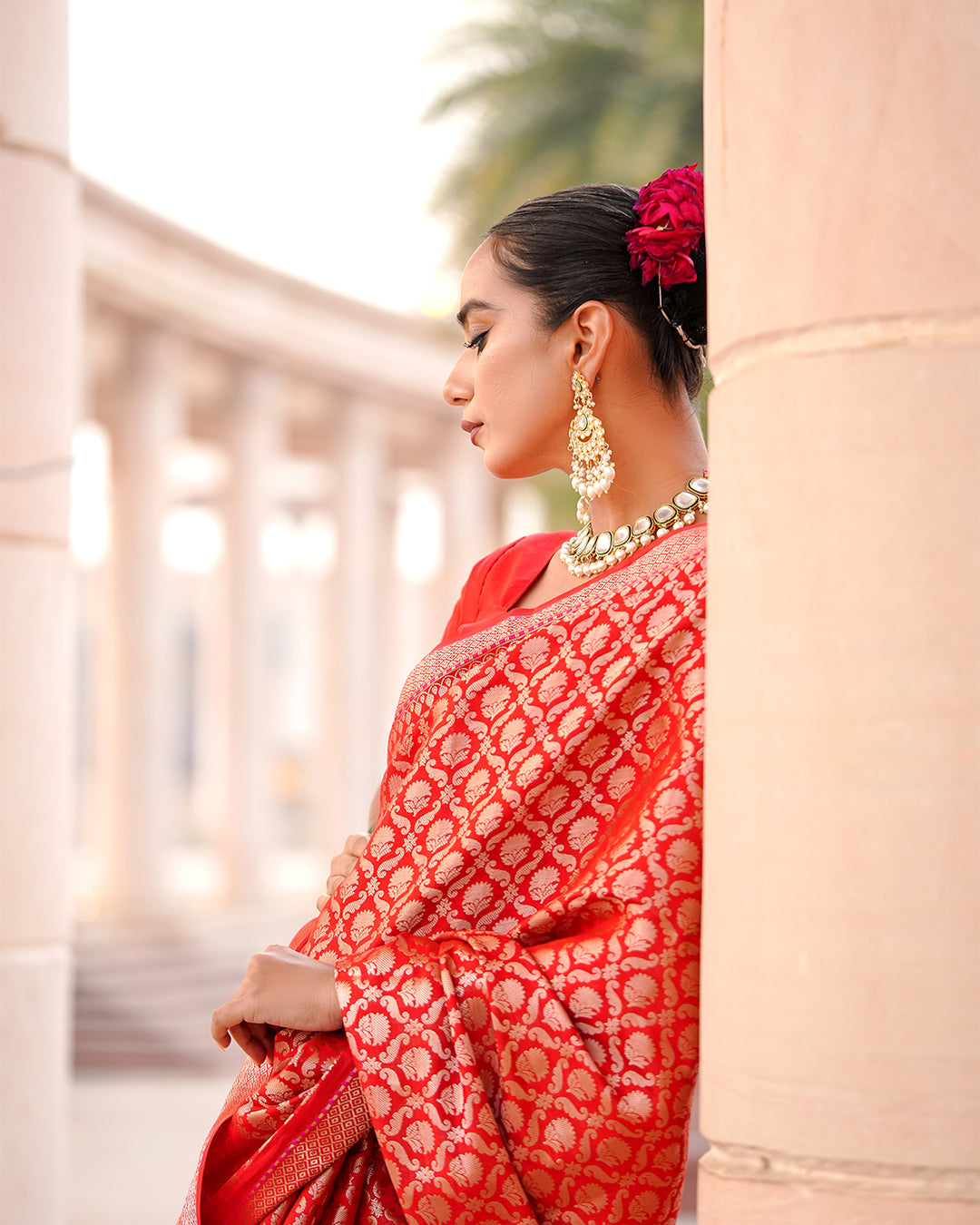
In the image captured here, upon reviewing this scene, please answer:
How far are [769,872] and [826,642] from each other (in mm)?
245

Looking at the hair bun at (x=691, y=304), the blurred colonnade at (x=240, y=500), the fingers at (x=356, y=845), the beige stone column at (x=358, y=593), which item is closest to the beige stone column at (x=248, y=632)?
the blurred colonnade at (x=240, y=500)

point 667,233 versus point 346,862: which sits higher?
point 667,233

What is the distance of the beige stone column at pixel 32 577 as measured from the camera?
4.78 m

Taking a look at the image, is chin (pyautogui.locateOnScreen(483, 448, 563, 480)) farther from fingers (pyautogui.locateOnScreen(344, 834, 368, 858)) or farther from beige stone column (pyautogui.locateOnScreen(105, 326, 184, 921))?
beige stone column (pyautogui.locateOnScreen(105, 326, 184, 921))

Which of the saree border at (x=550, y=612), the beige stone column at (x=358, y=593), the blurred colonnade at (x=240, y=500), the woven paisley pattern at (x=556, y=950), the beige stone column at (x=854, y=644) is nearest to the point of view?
the beige stone column at (x=854, y=644)

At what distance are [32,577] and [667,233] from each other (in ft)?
10.4

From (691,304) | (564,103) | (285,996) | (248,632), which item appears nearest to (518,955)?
(285,996)

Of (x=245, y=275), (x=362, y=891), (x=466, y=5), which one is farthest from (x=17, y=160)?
(x=245, y=275)

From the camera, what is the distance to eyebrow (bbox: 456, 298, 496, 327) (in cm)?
230

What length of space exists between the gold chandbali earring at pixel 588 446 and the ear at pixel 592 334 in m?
0.02

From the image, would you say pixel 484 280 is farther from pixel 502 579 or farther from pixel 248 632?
pixel 248 632

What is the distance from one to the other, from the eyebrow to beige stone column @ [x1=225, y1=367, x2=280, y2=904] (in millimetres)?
15287

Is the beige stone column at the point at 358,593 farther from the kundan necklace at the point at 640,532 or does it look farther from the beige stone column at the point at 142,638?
the kundan necklace at the point at 640,532

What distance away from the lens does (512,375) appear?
7.47 ft
